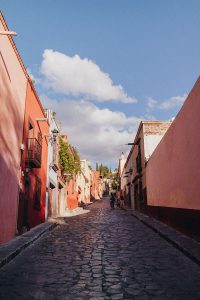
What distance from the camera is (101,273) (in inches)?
210

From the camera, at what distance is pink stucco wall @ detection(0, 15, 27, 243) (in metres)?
8.52

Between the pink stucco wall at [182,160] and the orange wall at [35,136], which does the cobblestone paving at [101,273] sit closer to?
the pink stucco wall at [182,160]

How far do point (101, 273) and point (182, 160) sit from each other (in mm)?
5919

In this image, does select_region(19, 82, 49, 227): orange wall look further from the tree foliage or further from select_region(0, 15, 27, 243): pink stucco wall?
the tree foliage

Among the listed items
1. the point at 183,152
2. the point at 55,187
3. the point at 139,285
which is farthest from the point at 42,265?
the point at 55,187

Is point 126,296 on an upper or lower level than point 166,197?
lower

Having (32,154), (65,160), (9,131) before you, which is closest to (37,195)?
(32,154)

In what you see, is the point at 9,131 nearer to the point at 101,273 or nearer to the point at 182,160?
the point at 101,273

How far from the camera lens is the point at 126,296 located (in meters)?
4.14

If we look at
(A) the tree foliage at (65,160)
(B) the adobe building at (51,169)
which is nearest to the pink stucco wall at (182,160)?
(B) the adobe building at (51,169)

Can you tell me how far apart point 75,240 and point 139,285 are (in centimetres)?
493

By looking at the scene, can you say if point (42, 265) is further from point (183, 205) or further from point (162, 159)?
point (162, 159)

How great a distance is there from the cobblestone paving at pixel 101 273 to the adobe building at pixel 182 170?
5.56 feet

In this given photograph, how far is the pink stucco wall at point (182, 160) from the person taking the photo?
8625mm
